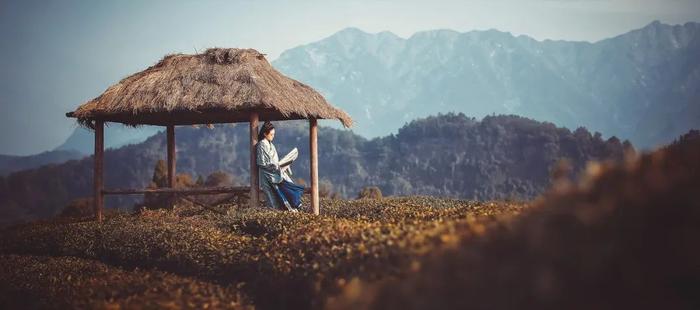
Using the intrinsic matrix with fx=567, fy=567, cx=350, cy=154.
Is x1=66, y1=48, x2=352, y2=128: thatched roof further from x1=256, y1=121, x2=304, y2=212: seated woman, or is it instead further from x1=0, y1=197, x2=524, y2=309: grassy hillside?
x1=0, y1=197, x2=524, y2=309: grassy hillside

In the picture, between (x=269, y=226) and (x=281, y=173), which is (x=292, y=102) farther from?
(x=269, y=226)

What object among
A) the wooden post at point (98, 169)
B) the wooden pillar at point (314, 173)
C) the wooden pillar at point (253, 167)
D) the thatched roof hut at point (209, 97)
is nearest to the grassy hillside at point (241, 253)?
the wooden pillar at point (253, 167)

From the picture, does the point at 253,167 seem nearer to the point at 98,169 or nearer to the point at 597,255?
the point at 98,169

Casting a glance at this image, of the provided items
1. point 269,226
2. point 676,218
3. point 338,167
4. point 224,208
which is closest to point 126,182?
point 338,167

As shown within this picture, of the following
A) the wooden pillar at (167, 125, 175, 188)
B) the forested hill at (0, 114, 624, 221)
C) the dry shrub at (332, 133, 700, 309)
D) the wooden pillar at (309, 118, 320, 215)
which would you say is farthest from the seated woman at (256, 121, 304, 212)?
the forested hill at (0, 114, 624, 221)

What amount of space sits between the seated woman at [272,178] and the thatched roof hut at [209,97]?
22 cm

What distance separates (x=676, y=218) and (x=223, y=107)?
11.4m

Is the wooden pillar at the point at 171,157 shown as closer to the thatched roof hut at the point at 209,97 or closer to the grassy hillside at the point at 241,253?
the thatched roof hut at the point at 209,97

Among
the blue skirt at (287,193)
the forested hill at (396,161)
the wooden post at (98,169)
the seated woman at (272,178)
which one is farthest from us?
the forested hill at (396,161)

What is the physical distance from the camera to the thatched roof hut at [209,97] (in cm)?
1351

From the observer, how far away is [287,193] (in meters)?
14.1

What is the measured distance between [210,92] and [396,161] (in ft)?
298

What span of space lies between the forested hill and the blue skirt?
73263 mm

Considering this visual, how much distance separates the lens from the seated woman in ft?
45.2
